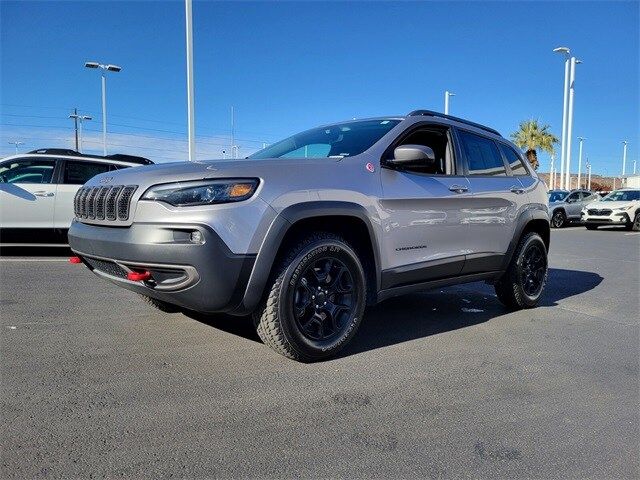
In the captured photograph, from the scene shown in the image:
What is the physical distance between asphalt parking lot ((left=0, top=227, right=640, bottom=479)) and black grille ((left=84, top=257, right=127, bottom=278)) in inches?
22.2

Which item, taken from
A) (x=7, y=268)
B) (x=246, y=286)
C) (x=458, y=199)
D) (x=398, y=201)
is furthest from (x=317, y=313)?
(x=7, y=268)

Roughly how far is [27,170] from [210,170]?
267 inches

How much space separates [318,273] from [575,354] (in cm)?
208

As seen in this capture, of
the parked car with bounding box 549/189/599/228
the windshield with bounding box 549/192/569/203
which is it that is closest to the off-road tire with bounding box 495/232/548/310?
the parked car with bounding box 549/189/599/228

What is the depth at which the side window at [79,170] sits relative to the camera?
330 inches

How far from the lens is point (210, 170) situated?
117 inches

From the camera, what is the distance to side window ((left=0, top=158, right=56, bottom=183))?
8180mm

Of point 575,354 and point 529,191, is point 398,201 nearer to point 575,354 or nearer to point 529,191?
point 575,354

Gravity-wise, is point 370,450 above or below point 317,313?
below

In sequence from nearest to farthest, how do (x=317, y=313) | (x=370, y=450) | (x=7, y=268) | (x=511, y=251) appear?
(x=370, y=450) < (x=317, y=313) < (x=511, y=251) < (x=7, y=268)

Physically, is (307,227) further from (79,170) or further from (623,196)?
(623,196)

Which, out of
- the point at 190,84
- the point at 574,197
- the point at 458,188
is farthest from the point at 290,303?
the point at 574,197

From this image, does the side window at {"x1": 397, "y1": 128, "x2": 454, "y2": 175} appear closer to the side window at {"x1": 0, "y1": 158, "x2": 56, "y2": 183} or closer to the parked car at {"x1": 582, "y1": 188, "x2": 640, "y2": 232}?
the side window at {"x1": 0, "y1": 158, "x2": 56, "y2": 183}

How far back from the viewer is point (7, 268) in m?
6.70
